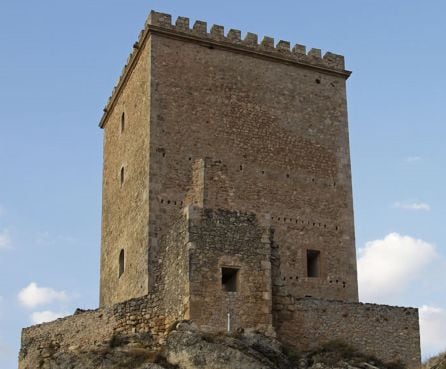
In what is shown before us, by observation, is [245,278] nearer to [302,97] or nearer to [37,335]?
[37,335]

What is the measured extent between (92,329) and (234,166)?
7.29 metres

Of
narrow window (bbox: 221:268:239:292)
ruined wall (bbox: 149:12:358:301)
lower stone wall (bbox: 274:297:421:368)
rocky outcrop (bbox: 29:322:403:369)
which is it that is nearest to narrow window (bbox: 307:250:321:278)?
ruined wall (bbox: 149:12:358:301)

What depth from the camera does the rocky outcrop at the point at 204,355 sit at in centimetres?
1867

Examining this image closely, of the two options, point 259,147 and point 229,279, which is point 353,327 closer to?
point 229,279

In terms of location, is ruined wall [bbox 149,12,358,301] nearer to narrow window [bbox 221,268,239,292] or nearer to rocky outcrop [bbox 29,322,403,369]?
narrow window [bbox 221,268,239,292]

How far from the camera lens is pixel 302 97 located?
2869cm

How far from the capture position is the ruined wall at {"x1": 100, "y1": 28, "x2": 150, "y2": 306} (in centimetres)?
2577

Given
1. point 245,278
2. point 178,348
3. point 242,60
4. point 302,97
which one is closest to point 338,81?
point 302,97

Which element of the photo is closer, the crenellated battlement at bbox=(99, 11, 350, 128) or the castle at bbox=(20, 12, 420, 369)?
the castle at bbox=(20, 12, 420, 369)

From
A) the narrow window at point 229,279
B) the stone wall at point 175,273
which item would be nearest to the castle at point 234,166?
the stone wall at point 175,273

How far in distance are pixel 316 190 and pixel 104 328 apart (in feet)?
30.0

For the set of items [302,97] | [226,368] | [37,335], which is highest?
[302,97]

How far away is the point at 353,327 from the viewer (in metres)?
21.8

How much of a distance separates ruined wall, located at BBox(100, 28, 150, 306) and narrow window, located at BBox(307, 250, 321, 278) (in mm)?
5238
